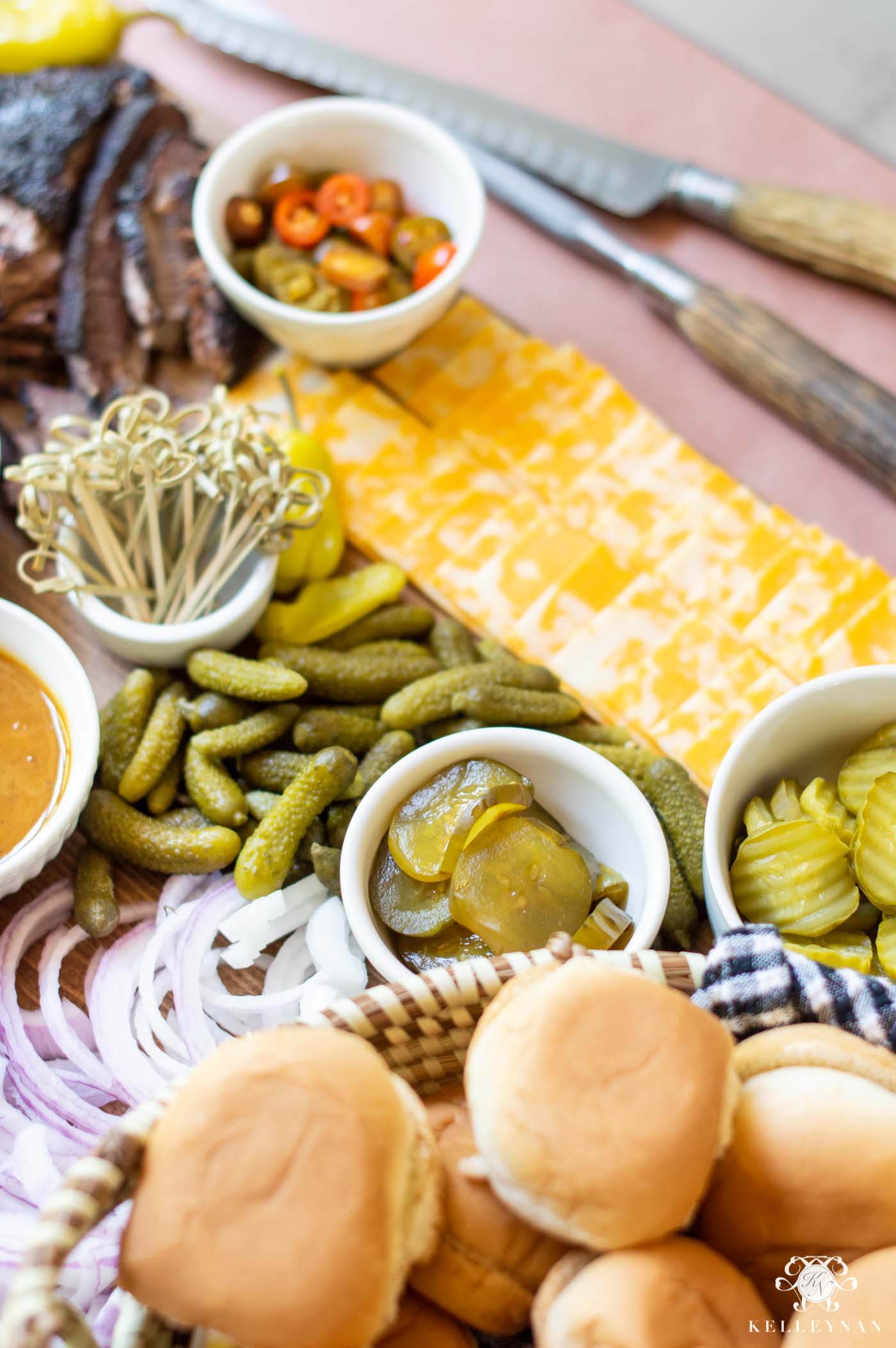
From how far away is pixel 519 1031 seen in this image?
0.92m

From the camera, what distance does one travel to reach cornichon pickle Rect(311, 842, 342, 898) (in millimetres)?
1422

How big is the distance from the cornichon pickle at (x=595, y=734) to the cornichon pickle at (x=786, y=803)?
262 millimetres

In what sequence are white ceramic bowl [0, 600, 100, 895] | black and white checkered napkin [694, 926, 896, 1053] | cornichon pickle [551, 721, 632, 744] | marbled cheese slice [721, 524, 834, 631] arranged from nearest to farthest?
black and white checkered napkin [694, 926, 896, 1053], white ceramic bowl [0, 600, 100, 895], cornichon pickle [551, 721, 632, 744], marbled cheese slice [721, 524, 834, 631]

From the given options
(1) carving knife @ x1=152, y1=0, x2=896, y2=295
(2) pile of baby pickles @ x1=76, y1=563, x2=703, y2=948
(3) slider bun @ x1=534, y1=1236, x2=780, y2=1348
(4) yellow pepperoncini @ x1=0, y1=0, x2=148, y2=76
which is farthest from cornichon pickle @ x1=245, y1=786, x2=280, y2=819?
(4) yellow pepperoncini @ x1=0, y1=0, x2=148, y2=76

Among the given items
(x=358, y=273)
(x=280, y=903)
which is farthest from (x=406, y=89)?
(x=280, y=903)

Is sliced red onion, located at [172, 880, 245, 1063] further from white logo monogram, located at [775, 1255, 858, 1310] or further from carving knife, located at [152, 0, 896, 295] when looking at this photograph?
carving knife, located at [152, 0, 896, 295]

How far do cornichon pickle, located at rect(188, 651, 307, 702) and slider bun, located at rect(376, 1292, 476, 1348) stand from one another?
81cm

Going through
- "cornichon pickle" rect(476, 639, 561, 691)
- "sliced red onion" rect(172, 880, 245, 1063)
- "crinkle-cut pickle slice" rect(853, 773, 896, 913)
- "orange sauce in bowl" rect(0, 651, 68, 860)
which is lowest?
"sliced red onion" rect(172, 880, 245, 1063)

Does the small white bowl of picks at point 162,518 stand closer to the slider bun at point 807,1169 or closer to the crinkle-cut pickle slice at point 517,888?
the crinkle-cut pickle slice at point 517,888

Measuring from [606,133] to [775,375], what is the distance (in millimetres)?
744

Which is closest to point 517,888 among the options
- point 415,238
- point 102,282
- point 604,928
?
point 604,928

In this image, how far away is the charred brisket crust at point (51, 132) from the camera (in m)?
1.81

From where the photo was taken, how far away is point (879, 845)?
50.4 inches

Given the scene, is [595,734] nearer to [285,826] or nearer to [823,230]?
[285,826]
